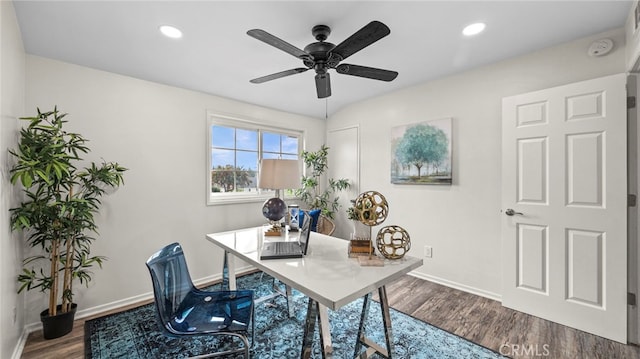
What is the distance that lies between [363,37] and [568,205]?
2.19m

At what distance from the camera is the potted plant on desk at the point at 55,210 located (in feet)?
5.56

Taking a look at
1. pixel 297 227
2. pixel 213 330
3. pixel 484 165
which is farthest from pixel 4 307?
pixel 484 165

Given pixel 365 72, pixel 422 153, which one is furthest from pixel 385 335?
pixel 422 153

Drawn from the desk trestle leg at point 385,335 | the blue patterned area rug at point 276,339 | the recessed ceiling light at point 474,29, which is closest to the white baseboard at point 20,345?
the blue patterned area rug at point 276,339

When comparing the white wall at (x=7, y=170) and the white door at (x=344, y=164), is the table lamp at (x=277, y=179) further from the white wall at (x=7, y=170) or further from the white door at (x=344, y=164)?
the white door at (x=344, y=164)

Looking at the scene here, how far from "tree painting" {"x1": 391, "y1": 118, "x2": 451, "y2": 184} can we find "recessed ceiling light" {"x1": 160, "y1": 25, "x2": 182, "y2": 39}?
8.21 ft

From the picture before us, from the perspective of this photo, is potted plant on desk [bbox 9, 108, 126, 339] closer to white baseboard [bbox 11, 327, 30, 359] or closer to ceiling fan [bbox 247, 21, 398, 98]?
white baseboard [bbox 11, 327, 30, 359]

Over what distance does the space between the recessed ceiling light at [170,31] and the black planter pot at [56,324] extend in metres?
2.32

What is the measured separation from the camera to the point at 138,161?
2.52 meters

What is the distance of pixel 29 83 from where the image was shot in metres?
2.03

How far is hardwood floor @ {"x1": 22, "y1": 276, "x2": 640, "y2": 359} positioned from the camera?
5.92ft

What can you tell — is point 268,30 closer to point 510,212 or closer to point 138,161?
point 138,161

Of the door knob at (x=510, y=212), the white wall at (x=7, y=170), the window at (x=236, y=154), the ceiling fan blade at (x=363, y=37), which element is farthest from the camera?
the window at (x=236, y=154)

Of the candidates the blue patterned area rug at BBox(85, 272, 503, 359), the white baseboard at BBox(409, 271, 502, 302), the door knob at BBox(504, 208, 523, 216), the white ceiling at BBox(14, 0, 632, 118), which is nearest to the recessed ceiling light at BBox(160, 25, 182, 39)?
the white ceiling at BBox(14, 0, 632, 118)
